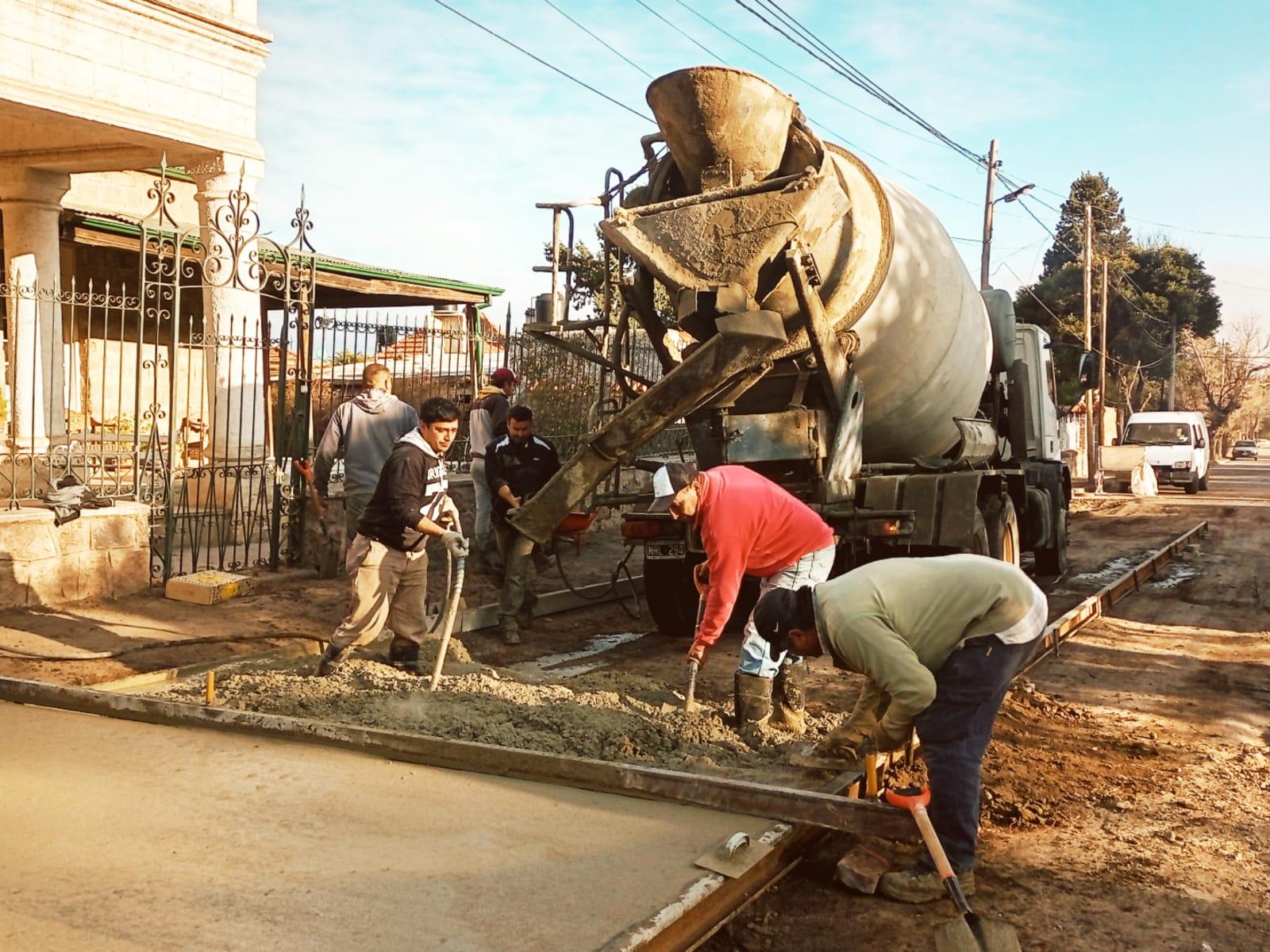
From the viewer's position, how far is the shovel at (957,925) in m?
3.31

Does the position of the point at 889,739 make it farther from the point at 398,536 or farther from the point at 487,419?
the point at 487,419

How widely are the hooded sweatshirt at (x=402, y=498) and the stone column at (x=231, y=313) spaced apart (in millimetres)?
4150

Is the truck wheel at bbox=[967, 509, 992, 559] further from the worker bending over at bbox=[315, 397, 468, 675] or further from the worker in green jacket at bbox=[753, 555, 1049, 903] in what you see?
the worker in green jacket at bbox=[753, 555, 1049, 903]

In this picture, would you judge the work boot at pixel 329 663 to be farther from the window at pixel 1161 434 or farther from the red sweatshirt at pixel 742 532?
the window at pixel 1161 434

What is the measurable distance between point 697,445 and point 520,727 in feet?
9.96

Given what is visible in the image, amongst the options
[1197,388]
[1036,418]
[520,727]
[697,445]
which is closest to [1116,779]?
[520,727]

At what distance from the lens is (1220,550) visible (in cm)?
1591

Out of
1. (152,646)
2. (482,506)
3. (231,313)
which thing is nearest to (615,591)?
(482,506)

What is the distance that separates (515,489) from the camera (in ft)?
29.1

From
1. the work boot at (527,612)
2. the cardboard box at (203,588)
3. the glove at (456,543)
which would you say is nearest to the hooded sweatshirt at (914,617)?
the glove at (456,543)

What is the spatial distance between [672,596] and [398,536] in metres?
3.13

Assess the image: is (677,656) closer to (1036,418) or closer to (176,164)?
(1036,418)

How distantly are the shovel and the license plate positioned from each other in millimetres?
4318

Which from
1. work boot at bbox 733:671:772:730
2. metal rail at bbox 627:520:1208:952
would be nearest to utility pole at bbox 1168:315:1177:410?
work boot at bbox 733:671:772:730
